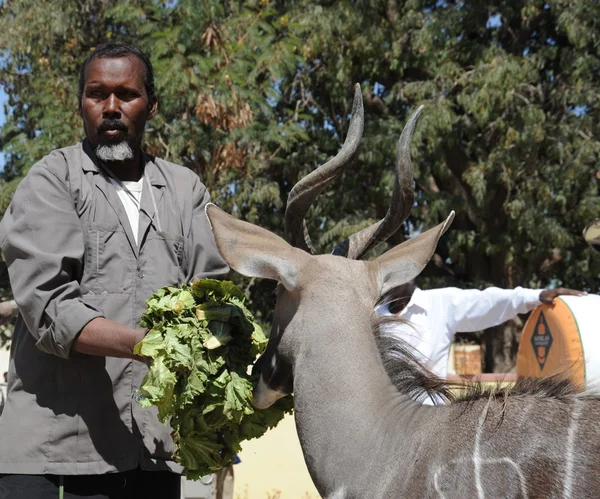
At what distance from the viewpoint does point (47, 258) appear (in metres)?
3.45

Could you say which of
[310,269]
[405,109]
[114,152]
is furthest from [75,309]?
[405,109]

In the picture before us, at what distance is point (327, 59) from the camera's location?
1399 cm

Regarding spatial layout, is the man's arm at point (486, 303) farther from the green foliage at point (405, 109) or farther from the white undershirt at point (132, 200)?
the green foliage at point (405, 109)

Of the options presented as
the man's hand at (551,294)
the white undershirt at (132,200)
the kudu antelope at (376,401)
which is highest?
the white undershirt at (132,200)

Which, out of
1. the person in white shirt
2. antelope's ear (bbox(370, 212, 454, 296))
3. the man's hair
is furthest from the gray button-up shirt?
the person in white shirt

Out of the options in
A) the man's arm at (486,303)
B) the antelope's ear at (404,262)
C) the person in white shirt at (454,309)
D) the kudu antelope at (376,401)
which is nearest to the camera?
the kudu antelope at (376,401)

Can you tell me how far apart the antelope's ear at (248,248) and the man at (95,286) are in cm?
47

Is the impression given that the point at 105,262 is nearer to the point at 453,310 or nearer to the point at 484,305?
the point at 453,310

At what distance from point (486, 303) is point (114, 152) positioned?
3748 mm

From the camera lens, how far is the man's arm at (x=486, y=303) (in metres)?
6.75

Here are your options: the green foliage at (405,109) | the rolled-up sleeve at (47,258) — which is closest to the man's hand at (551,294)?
the rolled-up sleeve at (47,258)

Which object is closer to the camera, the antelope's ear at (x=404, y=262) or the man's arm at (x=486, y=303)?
the antelope's ear at (x=404, y=262)

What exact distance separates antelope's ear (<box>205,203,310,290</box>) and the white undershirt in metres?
0.54

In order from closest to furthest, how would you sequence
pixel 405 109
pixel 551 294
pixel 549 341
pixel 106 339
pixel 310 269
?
pixel 106 339 < pixel 310 269 < pixel 551 294 < pixel 549 341 < pixel 405 109
